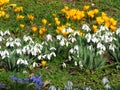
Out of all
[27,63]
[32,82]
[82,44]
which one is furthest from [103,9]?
[32,82]

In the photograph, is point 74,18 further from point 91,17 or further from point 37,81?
point 37,81

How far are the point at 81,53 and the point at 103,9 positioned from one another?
9.60ft

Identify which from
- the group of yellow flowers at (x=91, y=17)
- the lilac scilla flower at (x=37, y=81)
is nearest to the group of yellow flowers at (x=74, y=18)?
the group of yellow flowers at (x=91, y=17)

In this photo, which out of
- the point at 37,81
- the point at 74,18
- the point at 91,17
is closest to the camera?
the point at 37,81

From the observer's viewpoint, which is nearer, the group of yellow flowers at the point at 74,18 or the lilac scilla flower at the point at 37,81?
the lilac scilla flower at the point at 37,81

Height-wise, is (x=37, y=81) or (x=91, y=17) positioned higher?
(x=37, y=81)

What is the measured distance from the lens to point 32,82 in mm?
6016

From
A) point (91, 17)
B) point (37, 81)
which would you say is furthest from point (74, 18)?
point (37, 81)

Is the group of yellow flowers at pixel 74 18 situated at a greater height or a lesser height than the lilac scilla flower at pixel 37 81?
lesser

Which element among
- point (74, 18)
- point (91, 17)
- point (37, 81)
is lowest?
point (91, 17)

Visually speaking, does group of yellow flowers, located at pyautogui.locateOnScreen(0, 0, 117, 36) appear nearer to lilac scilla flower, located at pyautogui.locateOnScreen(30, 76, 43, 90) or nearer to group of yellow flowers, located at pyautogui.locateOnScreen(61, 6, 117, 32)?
group of yellow flowers, located at pyautogui.locateOnScreen(61, 6, 117, 32)

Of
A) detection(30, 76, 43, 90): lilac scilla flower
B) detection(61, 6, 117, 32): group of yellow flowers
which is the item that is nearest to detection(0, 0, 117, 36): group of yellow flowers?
detection(61, 6, 117, 32): group of yellow flowers

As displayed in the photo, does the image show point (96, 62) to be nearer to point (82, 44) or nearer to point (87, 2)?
point (82, 44)

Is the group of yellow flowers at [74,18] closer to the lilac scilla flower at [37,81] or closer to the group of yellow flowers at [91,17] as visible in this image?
the group of yellow flowers at [91,17]
